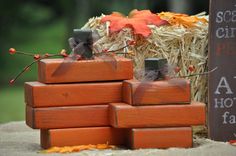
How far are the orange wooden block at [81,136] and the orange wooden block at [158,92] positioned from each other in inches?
9.7

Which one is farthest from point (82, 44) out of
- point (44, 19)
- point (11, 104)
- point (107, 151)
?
point (44, 19)

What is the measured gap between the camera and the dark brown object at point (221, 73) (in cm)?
593

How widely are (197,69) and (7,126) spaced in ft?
5.24

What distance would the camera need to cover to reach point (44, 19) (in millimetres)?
21297

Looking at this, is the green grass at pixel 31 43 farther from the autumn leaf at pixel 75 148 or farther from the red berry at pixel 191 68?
the autumn leaf at pixel 75 148

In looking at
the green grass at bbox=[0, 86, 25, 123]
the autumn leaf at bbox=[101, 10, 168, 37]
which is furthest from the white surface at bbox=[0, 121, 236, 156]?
the green grass at bbox=[0, 86, 25, 123]

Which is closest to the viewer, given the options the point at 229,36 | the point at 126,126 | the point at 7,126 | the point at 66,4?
the point at 126,126

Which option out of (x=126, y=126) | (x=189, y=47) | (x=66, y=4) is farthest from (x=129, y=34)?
(x=66, y=4)

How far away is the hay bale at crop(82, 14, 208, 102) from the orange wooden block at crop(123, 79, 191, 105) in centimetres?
65

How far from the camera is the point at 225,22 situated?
5965mm

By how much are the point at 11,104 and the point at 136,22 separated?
21.9 ft

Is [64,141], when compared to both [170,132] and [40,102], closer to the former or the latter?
[40,102]

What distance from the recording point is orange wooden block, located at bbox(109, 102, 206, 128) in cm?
534

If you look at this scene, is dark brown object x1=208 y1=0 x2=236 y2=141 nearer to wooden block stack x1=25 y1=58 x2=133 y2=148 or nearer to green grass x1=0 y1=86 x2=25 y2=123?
wooden block stack x1=25 y1=58 x2=133 y2=148
